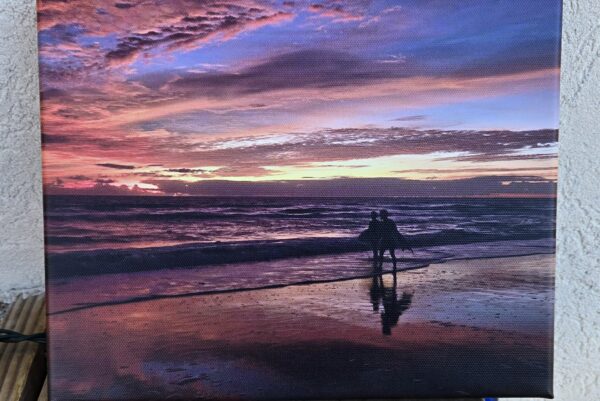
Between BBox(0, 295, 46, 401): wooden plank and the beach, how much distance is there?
0.08 meters

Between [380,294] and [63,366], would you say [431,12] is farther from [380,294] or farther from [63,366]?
[63,366]

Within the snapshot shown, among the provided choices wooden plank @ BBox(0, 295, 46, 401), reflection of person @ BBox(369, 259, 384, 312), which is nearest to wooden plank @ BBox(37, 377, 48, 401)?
wooden plank @ BBox(0, 295, 46, 401)

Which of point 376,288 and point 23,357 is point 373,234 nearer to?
point 376,288

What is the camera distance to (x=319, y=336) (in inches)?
26.4

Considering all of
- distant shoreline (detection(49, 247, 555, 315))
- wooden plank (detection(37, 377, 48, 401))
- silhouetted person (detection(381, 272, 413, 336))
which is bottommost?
wooden plank (detection(37, 377, 48, 401))

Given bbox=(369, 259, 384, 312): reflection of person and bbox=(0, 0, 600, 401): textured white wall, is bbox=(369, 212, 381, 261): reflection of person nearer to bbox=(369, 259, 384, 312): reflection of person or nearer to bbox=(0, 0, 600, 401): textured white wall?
bbox=(369, 259, 384, 312): reflection of person

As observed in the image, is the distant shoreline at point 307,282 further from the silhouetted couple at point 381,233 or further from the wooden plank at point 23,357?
the wooden plank at point 23,357

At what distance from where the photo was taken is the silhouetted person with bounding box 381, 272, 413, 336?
67cm

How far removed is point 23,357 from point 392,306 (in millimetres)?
551

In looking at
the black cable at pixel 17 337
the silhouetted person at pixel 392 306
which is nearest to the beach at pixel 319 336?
the silhouetted person at pixel 392 306

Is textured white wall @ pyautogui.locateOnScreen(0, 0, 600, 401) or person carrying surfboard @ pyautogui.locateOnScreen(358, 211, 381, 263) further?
textured white wall @ pyautogui.locateOnScreen(0, 0, 600, 401)

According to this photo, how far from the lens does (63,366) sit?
2.16 feet

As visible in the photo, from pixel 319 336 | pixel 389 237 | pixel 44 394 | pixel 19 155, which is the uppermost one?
pixel 19 155

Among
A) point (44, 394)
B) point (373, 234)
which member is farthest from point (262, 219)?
point (44, 394)
